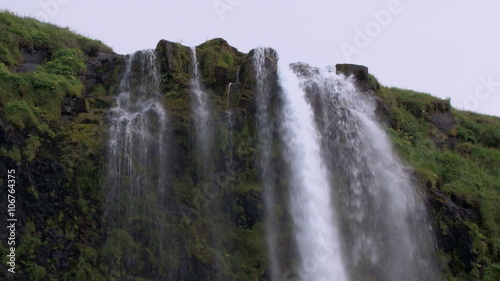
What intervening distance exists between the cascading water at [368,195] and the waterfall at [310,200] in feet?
0.70

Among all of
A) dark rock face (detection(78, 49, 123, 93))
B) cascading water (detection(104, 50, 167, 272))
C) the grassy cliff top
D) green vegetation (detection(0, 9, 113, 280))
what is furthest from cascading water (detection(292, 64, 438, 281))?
the grassy cliff top

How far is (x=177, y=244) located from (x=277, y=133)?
4438 millimetres

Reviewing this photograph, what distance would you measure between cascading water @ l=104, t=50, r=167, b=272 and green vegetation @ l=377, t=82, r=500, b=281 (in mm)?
7809

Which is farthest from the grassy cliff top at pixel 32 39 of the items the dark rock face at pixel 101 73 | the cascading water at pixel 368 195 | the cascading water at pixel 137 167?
the cascading water at pixel 368 195

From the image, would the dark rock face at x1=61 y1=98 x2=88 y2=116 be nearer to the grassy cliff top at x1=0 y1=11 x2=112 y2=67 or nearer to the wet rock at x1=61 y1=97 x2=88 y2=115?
the wet rock at x1=61 y1=97 x2=88 y2=115

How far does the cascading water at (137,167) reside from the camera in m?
13.4

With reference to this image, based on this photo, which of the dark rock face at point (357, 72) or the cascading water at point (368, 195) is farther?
the dark rock face at point (357, 72)

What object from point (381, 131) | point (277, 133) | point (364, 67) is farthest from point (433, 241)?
point (364, 67)

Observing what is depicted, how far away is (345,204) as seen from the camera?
1515 cm

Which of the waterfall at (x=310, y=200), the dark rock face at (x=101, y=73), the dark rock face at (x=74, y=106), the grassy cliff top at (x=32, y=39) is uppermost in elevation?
the grassy cliff top at (x=32, y=39)

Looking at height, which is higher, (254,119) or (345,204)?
(254,119)

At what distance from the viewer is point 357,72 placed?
1912 cm

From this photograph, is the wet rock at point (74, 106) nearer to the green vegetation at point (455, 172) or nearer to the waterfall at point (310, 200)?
the waterfall at point (310, 200)

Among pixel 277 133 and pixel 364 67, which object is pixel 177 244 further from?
A: pixel 364 67
